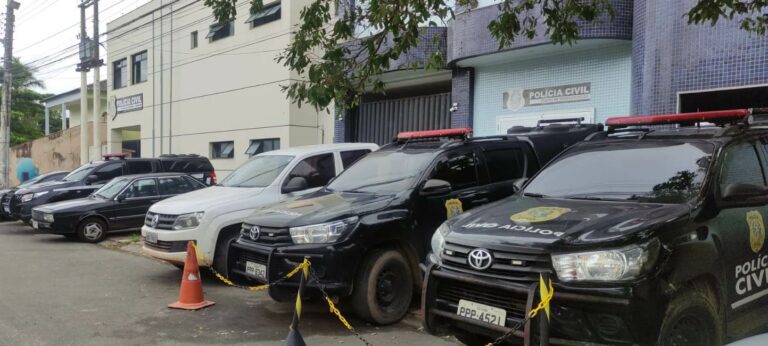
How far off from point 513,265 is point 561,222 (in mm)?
434

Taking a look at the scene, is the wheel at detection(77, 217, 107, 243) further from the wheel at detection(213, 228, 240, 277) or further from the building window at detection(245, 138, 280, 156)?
the building window at detection(245, 138, 280, 156)

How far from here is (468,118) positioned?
514 inches

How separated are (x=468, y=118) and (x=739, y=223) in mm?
9273

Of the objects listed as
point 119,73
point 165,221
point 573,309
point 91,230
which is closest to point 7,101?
point 119,73

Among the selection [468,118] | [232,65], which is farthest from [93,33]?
[468,118]

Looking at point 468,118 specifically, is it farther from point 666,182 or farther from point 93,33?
point 93,33

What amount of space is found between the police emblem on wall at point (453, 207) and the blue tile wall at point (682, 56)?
16.0ft

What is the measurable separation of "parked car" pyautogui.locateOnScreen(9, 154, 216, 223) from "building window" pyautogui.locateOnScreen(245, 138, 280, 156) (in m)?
3.11

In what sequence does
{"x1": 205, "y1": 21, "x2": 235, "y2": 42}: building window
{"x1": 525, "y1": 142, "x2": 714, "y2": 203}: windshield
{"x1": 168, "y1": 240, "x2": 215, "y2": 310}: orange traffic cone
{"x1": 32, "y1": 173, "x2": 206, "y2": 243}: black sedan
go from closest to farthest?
1. {"x1": 525, "y1": 142, "x2": 714, "y2": 203}: windshield
2. {"x1": 168, "y1": 240, "x2": 215, "y2": 310}: orange traffic cone
3. {"x1": 32, "y1": 173, "x2": 206, "y2": 243}: black sedan
4. {"x1": 205, "y1": 21, "x2": 235, "y2": 42}: building window

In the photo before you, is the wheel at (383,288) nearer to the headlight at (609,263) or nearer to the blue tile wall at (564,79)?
the headlight at (609,263)

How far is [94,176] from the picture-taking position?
14102 millimetres

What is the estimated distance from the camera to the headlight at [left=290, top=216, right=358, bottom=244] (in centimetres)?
537

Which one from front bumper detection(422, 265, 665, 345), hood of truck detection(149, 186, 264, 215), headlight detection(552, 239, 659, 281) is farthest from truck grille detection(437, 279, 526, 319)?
hood of truck detection(149, 186, 264, 215)

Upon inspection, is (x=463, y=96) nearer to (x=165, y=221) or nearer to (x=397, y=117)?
(x=397, y=117)
